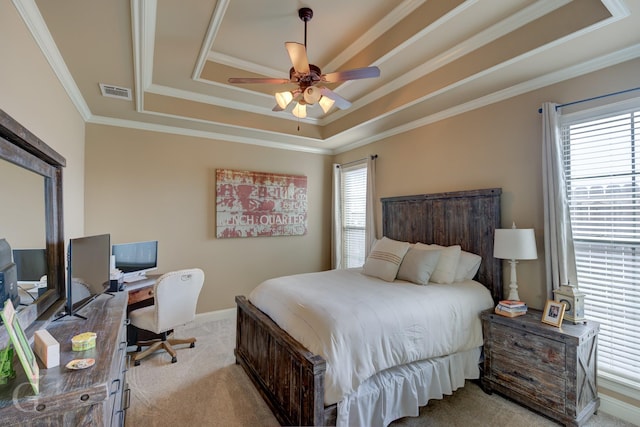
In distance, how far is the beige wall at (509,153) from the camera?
96.3 inches

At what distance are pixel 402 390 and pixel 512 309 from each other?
1201 mm

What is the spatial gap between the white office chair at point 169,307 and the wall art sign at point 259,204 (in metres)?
1.34

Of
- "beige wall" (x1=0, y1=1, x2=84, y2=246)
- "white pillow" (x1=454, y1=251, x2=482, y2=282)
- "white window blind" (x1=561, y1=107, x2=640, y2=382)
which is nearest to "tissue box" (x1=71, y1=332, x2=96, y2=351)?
"beige wall" (x1=0, y1=1, x2=84, y2=246)

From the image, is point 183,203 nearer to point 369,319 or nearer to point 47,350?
point 47,350

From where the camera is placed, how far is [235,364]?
2.98 meters

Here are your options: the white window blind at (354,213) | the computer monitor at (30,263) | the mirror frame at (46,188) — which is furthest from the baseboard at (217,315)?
the computer monitor at (30,263)

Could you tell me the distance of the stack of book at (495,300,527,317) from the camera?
2455 mm

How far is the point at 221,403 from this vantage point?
7.77 feet

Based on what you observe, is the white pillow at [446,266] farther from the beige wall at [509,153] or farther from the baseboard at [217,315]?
the baseboard at [217,315]

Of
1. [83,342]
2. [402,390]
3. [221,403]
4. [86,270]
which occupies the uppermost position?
[86,270]

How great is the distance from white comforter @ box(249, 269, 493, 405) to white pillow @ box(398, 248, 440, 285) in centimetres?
9

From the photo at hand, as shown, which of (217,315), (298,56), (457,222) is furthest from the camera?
(217,315)

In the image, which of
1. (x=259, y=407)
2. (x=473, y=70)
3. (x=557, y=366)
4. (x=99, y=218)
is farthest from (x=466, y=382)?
(x=99, y=218)

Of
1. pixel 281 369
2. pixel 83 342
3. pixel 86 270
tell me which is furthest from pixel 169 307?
pixel 83 342
